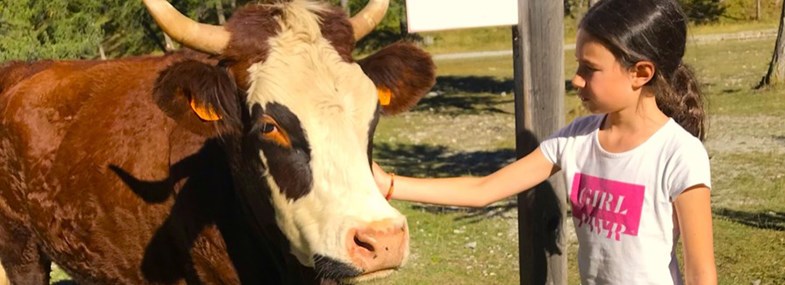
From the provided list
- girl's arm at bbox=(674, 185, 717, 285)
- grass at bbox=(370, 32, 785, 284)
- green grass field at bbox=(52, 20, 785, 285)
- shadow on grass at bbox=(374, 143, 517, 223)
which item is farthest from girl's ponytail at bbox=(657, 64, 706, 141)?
shadow on grass at bbox=(374, 143, 517, 223)

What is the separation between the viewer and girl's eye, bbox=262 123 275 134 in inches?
149

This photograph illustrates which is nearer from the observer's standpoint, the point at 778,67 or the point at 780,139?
the point at 780,139

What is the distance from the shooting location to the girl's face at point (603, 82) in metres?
3.42

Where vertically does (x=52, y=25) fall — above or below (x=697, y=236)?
below

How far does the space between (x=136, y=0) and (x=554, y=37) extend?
17335mm

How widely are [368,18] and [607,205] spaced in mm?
1475

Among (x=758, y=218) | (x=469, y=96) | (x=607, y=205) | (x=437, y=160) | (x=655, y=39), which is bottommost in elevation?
(x=469, y=96)

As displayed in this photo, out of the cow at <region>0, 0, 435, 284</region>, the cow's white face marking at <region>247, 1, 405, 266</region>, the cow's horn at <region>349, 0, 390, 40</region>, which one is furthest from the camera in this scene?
the cow's horn at <region>349, 0, 390, 40</region>

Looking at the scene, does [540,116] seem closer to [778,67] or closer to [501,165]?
[501,165]

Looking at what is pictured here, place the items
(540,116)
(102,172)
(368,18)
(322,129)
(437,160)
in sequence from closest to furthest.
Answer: (322,129), (368,18), (540,116), (102,172), (437,160)

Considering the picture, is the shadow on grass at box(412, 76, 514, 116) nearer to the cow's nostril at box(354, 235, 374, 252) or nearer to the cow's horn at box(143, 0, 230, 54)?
the cow's horn at box(143, 0, 230, 54)

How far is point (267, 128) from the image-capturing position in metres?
3.81

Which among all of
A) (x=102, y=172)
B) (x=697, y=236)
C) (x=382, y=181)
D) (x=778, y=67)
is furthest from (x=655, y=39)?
(x=778, y=67)

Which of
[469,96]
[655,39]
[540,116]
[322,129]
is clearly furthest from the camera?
[469,96]
